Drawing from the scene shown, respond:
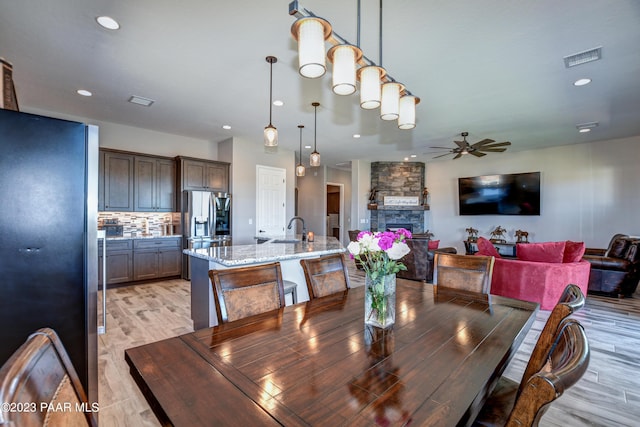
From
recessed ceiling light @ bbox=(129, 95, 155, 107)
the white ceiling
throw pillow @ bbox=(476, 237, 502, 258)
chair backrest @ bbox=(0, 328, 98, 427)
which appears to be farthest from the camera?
throw pillow @ bbox=(476, 237, 502, 258)

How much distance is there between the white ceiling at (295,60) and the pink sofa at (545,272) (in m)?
2.05

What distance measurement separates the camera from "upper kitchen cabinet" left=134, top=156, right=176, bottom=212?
201 inches

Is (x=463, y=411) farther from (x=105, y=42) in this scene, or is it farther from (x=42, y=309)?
(x=105, y=42)

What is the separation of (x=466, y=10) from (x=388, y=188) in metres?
6.37

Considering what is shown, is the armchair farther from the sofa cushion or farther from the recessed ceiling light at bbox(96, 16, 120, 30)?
the recessed ceiling light at bbox(96, 16, 120, 30)

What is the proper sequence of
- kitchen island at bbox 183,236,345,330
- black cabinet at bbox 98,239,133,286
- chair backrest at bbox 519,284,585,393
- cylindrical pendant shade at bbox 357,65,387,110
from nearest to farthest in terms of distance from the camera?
chair backrest at bbox 519,284,585,393 → cylindrical pendant shade at bbox 357,65,387,110 → kitchen island at bbox 183,236,345,330 → black cabinet at bbox 98,239,133,286

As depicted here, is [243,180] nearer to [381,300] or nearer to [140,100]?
[140,100]

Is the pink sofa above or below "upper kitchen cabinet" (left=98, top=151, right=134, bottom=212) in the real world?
below

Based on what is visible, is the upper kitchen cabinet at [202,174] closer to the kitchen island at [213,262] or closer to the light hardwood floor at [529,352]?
the light hardwood floor at [529,352]

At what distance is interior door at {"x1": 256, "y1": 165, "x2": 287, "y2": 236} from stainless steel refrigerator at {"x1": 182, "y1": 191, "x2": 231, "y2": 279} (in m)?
0.92

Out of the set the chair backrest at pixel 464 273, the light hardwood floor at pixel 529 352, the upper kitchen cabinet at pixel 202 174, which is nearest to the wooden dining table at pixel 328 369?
the chair backrest at pixel 464 273

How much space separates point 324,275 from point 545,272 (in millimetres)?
3443

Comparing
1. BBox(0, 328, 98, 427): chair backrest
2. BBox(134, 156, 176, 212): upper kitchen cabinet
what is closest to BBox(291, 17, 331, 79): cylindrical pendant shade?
BBox(0, 328, 98, 427): chair backrest

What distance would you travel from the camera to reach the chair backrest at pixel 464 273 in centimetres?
204
